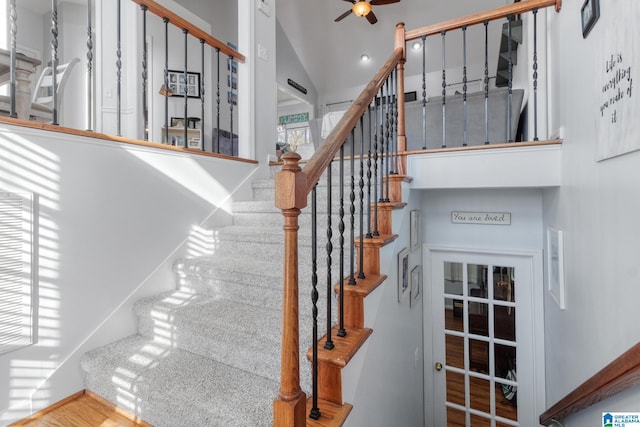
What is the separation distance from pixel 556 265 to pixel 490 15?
175 centimetres

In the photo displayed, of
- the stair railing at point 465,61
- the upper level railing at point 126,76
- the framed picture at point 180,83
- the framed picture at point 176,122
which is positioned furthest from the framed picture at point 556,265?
the framed picture at point 180,83

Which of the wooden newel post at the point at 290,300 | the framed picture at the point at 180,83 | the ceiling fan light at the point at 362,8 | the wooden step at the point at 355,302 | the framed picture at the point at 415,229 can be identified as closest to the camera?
the wooden newel post at the point at 290,300

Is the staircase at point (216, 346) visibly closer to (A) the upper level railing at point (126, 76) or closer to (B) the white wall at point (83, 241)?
(B) the white wall at point (83, 241)

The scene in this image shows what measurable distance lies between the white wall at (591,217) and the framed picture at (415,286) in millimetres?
951

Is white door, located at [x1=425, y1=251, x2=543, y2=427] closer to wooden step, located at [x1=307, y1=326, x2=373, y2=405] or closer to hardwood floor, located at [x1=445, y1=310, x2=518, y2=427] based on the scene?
hardwood floor, located at [x1=445, y1=310, x2=518, y2=427]

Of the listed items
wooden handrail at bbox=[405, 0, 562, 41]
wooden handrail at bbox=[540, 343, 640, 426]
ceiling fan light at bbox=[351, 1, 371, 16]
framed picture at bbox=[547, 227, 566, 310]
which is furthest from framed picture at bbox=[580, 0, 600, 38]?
ceiling fan light at bbox=[351, 1, 371, 16]

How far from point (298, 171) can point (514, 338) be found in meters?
2.90

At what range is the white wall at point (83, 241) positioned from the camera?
1539mm

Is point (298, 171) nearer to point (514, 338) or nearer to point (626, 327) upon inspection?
point (626, 327)

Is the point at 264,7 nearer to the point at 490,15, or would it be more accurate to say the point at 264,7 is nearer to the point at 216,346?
the point at 490,15

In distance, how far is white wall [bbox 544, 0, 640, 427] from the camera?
1.04 m

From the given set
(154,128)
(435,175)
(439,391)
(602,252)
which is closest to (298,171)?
(602,252)

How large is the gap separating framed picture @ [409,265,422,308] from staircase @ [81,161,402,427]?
103 cm

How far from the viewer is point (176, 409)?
132 cm
